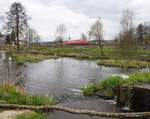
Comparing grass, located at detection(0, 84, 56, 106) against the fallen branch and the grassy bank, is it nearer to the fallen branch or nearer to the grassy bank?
the fallen branch

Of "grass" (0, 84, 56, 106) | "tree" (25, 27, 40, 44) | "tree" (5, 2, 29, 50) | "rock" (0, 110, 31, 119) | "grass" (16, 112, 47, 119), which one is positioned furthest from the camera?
"tree" (25, 27, 40, 44)

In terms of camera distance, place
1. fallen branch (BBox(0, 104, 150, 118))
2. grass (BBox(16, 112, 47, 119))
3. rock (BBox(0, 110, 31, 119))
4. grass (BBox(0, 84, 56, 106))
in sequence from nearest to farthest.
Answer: grass (BBox(16, 112, 47, 119)) < rock (BBox(0, 110, 31, 119)) < fallen branch (BBox(0, 104, 150, 118)) < grass (BBox(0, 84, 56, 106))

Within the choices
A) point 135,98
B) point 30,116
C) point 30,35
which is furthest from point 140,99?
point 30,35

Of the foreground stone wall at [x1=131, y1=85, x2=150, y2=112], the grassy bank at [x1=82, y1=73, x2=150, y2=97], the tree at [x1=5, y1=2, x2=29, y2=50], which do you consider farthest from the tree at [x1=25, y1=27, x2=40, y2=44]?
the foreground stone wall at [x1=131, y1=85, x2=150, y2=112]

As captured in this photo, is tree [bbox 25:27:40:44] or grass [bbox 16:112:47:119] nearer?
grass [bbox 16:112:47:119]

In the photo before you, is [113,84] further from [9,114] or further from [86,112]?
[9,114]

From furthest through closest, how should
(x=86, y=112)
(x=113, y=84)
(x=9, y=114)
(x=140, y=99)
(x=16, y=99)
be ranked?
(x=113, y=84), (x=140, y=99), (x=16, y=99), (x=86, y=112), (x=9, y=114)

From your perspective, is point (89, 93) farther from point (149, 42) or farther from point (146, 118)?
point (149, 42)

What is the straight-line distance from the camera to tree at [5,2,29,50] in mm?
46656

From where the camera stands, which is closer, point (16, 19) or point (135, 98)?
point (135, 98)

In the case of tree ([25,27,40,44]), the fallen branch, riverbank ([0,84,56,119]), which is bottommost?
the fallen branch

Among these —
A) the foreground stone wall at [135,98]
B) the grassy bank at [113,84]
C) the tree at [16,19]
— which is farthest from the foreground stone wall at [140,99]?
the tree at [16,19]

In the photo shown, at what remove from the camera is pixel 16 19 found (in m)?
46.9

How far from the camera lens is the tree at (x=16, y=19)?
46.7 meters
